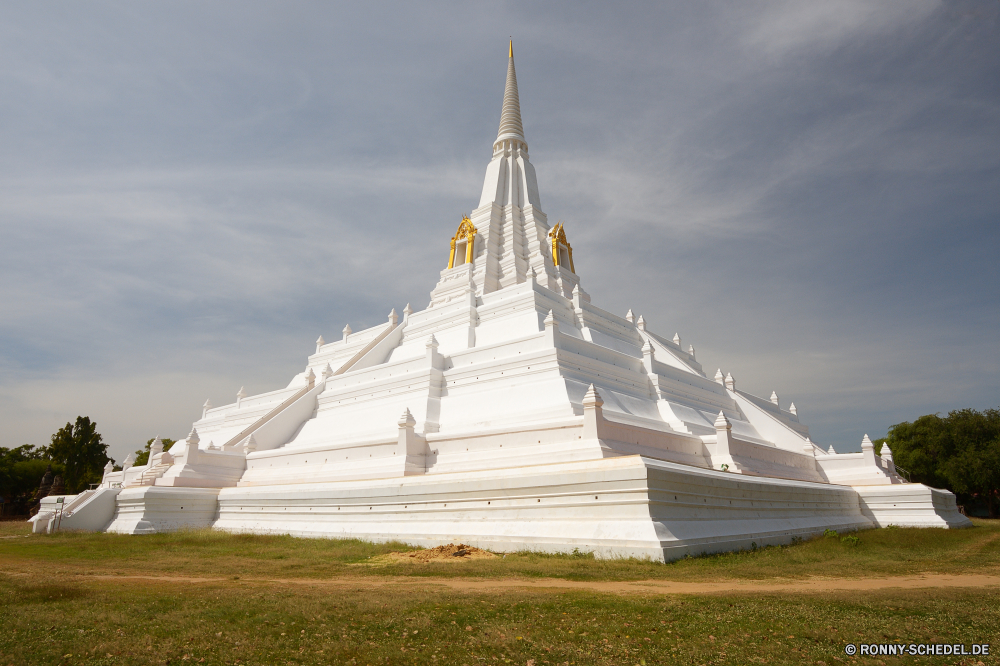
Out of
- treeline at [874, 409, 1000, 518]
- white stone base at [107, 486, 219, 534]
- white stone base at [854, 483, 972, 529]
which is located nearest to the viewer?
white stone base at [854, 483, 972, 529]

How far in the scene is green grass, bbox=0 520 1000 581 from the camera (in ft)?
43.9

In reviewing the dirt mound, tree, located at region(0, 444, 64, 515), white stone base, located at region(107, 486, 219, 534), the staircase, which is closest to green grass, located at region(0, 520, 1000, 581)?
the dirt mound

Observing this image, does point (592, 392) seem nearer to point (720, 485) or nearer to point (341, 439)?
point (720, 485)

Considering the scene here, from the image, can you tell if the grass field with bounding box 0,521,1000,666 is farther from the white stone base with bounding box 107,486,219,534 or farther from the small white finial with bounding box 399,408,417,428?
the white stone base with bounding box 107,486,219,534

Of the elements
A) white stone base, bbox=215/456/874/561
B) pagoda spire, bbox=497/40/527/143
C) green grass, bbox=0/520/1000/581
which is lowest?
green grass, bbox=0/520/1000/581

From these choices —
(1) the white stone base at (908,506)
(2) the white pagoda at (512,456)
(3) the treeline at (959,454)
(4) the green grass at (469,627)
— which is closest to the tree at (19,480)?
(2) the white pagoda at (512,456)

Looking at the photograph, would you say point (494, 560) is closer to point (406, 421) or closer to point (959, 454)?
point (406, 421)

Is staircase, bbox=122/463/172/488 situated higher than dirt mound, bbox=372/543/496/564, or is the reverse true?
staircase, bbox=122/463/172/488

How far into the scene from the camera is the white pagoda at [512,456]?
16.8 metres

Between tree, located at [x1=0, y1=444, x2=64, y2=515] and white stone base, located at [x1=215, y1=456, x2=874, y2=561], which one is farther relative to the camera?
tree, located at [x1=0, y1=444, x2=64, y2=515]

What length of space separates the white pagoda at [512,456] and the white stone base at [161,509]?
83 mm

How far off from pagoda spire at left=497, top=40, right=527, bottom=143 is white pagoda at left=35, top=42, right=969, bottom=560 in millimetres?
16826

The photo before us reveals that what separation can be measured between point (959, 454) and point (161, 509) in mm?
52742

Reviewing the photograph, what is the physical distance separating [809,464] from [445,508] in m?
21.6
